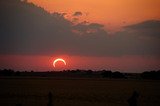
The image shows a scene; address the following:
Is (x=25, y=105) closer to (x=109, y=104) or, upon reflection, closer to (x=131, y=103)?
(x=109, y=104)

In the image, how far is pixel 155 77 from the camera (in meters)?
143

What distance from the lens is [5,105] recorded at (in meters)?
26.1

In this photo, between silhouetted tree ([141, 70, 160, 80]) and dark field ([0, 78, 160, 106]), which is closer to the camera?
dark field ([0, 78, 160, 106])

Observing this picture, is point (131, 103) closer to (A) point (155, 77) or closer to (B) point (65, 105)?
(B) point (65, 105)

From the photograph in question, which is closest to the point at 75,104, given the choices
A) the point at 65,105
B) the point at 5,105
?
the point at 65,105

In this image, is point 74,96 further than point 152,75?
No

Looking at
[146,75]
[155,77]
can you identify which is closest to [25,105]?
[155,77]

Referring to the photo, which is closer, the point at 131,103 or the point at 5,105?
the point at 131,103

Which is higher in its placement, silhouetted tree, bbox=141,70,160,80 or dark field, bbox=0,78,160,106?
silhouetted tree, bbox=141,70,160,80

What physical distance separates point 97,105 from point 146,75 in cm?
12845

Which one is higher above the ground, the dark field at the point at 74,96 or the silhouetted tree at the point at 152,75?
the silhouetted tree at the point at 152,75

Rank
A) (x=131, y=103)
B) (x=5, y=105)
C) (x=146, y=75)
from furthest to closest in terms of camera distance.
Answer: (x=146, y=75) → (x=5, y=105) → (x=131, y=103)

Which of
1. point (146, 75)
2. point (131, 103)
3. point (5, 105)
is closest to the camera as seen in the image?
point (131, 103)

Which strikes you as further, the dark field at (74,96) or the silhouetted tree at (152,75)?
the silhouetted tree at (152,75)
